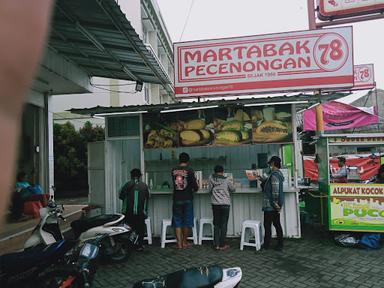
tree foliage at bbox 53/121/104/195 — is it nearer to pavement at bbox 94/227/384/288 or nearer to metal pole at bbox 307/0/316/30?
pavement at bbox 94/227/384/288

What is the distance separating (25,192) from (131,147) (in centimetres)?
276

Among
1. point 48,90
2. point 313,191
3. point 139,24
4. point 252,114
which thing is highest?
point 139,24

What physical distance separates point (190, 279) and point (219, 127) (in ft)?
15.4

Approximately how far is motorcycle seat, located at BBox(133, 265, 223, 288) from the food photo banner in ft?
14.6

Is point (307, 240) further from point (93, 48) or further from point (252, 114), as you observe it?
point (93, 48)

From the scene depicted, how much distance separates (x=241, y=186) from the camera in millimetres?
7191

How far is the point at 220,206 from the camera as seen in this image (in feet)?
20.6

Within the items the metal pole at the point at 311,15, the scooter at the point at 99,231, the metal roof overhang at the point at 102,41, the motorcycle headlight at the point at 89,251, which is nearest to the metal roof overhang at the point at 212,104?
the metal roof overhang at the point at 102,41

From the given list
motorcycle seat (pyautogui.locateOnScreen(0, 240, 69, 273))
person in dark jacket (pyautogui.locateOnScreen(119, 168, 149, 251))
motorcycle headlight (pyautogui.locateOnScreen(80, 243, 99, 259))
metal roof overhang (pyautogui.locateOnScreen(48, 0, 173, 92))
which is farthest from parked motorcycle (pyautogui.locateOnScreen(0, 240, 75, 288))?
metal roof overhang (pyautogui.locateOnScreen(48, 0, 173, 92))

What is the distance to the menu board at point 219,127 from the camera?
22.9 feet

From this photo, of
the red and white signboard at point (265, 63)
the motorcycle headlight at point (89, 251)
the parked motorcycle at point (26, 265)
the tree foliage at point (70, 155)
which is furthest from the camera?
the tree foliage at point (70, 155)

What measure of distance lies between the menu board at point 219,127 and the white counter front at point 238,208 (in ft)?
3.50

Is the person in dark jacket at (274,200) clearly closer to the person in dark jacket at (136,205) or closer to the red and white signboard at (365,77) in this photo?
the person in dark jacket at (136,205)

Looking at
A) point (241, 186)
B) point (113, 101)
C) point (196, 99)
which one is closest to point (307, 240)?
point (241, 186)
